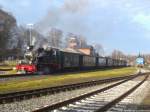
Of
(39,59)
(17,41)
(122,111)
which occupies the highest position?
(17,41)

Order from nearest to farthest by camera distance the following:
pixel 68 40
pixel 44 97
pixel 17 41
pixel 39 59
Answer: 1. pixel 44 97
2. pixel 39 59
3. pixel 17 41
4. pixel 68 40

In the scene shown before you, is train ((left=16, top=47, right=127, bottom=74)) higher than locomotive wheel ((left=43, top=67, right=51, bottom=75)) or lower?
higher

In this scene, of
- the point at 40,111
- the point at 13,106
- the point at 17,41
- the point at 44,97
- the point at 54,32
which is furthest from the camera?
the point at 54,32

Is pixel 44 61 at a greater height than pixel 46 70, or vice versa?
pixel 44 61

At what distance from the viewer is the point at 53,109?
14.4 meters

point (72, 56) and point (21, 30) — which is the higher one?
point (21, 30)

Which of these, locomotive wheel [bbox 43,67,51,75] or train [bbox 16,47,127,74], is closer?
train [bbox 16,47,127,74]

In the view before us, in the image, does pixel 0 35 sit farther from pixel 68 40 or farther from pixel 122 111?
pixel 122 111

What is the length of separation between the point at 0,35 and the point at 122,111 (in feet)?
361

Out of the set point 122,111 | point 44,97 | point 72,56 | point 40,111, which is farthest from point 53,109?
point 72,56

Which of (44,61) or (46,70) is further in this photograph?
(46,70)

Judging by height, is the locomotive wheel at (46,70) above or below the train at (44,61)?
below

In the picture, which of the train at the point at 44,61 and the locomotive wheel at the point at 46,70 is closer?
the train at the point at 44,61

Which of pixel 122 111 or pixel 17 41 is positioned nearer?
pixel 122 111
